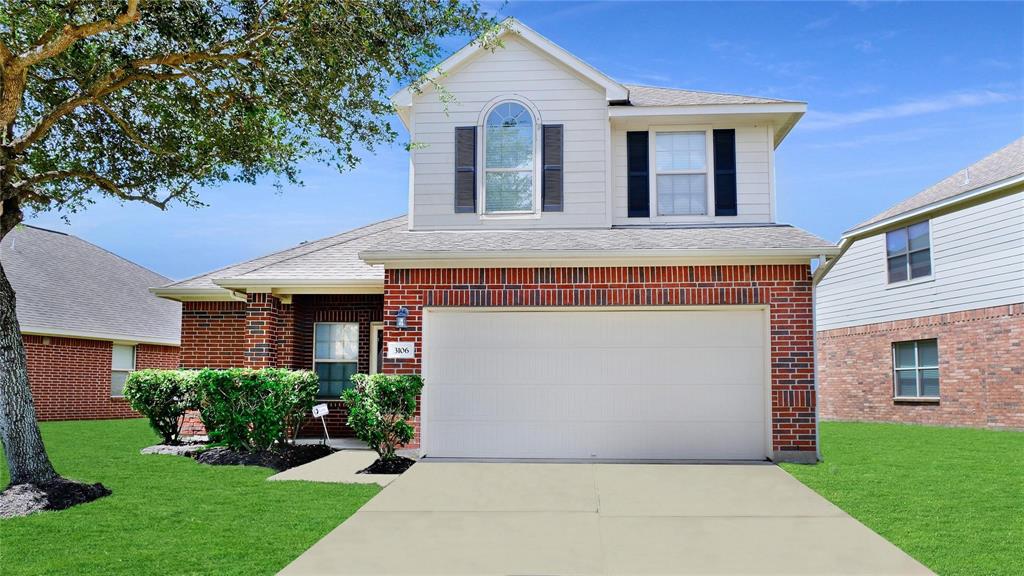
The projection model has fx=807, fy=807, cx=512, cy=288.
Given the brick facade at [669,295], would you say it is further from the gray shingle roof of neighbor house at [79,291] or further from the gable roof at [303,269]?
the gray shingle roof of neighbor house at [79,291]

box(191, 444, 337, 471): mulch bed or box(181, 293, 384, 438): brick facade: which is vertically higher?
box(181, 293, 384, 438): brick facade

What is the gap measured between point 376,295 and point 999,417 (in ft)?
44.5

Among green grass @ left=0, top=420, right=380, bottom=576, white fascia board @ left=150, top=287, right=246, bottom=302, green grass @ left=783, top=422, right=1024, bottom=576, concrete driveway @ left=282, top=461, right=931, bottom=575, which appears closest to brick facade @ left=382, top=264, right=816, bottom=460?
green grass @ left=783, top=422, right=1024, bottom=576

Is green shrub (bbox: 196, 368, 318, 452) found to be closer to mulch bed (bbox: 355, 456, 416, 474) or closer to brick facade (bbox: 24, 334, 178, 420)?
mulch bed (bbox: 355, 456, 416, 474)

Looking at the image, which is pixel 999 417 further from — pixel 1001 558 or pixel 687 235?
pixel 1001 558

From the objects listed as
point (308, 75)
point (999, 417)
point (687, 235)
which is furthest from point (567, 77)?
point (999, 417)

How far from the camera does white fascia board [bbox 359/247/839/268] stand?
36.1ft

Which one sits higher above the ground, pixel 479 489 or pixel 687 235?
pixel 687 235

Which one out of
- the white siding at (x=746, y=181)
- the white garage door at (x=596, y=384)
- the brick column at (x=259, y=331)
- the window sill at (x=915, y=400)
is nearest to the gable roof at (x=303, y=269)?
the brick column at (x=259, y=331)

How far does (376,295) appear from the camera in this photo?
14.5m

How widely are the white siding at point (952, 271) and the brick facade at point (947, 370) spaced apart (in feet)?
0.98

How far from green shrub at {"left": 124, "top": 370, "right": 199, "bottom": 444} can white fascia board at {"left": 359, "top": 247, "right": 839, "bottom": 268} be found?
4591 mm

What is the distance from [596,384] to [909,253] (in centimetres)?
1227

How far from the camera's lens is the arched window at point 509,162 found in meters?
13.0
